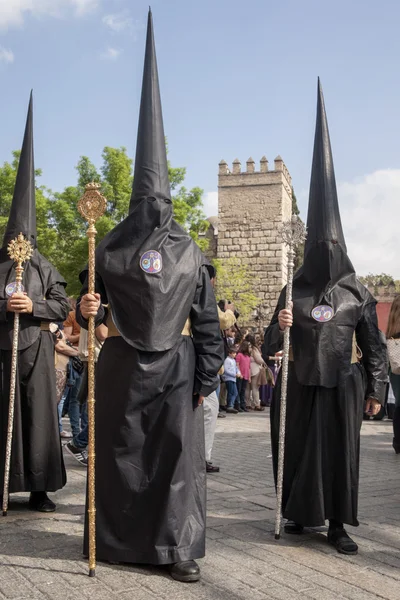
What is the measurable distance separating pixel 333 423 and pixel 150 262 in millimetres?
1770

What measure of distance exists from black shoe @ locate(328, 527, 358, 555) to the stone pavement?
5cm

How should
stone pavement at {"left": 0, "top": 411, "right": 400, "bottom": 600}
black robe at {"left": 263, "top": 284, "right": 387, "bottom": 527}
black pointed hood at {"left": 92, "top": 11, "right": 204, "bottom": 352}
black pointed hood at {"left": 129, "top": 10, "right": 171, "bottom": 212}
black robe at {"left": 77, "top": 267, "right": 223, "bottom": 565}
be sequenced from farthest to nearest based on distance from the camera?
black robe at {"left": 263, "top": 284, "right": 387, "bottom": 527} < black pointed hood at {"left": 129, "top": 10, "right": 171, "bottom": 212} < black pointed hood at {"left": 92, "top": 11, "right": 204, "bottom": 352} < black robe at {"left": 77, "top": 267, "right": 223, "bottom": 565} < stone pavement at {"left": 0, "top": 411, "right": 400, "bottom": 600}

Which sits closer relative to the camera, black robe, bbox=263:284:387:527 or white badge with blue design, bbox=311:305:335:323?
black robe, bbox=263:284:387:527

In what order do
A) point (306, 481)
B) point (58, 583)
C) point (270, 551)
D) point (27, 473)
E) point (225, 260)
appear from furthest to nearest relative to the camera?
point (225, 260), point (27, 473), point (306, 481), point (270, 551), point (58, 583)

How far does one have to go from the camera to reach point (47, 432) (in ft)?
19.0

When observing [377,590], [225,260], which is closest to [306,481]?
[377,590]

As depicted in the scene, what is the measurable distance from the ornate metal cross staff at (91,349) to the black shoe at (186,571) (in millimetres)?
455

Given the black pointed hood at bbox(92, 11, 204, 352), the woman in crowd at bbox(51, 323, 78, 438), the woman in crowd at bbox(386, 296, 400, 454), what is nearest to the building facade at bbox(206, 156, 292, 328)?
the woman in crowd at bbox(386, 296, 400, 454)

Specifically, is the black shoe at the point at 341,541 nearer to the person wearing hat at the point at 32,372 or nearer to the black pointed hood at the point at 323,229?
the black pointed hood at the point at 323,229

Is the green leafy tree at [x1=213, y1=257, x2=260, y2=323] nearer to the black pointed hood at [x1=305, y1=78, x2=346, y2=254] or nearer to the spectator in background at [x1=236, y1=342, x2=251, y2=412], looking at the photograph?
the spectator in background at [x1=236, y1=342, x2=251, y2=412]

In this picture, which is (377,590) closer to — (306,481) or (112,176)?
(306,481)

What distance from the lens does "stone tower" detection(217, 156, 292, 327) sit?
50.0m

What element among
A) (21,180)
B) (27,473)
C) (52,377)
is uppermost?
(21,180)

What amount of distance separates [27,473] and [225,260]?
4554 cm
